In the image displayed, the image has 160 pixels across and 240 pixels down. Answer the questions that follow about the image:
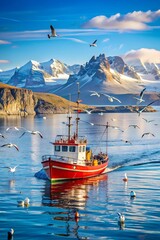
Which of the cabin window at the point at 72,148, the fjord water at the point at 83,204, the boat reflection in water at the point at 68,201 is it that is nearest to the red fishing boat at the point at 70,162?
the cabin window at the point at 72,148

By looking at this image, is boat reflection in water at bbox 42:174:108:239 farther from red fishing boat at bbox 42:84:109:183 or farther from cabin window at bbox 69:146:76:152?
cabin window at bbox 69:146:76:152

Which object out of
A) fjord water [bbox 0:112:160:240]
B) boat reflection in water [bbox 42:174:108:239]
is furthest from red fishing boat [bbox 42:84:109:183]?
fjord water [bbox 0:112:160:240]

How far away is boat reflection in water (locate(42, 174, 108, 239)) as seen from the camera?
3253 cm

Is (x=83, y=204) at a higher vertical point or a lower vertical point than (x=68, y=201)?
lower

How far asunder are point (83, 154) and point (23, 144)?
34943 millimetres

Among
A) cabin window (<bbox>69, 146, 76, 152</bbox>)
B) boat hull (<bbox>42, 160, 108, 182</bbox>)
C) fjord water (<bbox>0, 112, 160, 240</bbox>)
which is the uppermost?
cabin window (<bbox>69, 146, 76, 152</bbox>)

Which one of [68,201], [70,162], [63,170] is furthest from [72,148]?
[68,201]

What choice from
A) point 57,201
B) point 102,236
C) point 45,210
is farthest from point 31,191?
point 102,236

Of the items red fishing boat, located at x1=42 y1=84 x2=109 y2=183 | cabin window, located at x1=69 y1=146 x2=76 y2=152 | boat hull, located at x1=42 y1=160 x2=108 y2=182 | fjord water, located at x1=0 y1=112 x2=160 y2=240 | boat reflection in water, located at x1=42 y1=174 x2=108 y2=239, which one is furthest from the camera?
cabin window, located at x1=69 y1=146 x2=76 y2=152

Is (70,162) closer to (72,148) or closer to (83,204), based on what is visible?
(72,148)

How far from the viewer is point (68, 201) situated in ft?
131

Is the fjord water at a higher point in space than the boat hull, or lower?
lower

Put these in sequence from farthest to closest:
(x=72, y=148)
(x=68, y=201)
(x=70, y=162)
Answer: (x=72, y=148) < (x=70, y=162) < (x=68, y=201)

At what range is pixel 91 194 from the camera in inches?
1694
